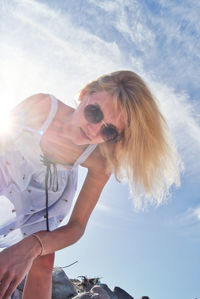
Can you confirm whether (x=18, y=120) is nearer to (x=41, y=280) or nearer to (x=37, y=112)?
(x=37, y=112)

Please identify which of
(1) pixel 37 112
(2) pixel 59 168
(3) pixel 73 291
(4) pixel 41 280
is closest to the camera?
(4) pixel 41 280

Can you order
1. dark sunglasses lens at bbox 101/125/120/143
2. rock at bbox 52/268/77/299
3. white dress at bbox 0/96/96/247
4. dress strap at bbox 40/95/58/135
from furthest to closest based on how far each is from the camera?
1. rock at bbox 52/268/77/299
2. dark sunglasses lens at bbox 101/125/120/143
3. dress strap at bbox 40/95/58/135
4. white dress at bbox 0/96/96/247

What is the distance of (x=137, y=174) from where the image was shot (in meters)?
4.64

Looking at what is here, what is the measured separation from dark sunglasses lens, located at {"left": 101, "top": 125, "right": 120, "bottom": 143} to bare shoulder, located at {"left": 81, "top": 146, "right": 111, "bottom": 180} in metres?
0.40

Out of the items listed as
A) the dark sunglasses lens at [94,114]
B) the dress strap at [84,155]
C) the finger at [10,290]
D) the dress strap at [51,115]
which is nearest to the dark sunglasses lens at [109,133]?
the dark sunglasses lens at [94,114]

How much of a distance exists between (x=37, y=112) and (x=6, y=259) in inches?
79.6

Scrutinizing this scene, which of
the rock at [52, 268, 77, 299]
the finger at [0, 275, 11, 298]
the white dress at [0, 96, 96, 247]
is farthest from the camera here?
the rock at [52, 268, 77, 299]

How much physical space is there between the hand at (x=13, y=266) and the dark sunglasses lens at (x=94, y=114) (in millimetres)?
1848

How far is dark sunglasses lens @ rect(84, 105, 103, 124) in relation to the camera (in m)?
4.03

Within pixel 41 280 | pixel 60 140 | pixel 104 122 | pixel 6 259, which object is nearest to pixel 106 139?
pixel 104 122

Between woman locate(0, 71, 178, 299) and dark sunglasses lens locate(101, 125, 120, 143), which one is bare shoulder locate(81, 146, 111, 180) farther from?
dark sunglasses lens locate(101, 125, 120, 143)

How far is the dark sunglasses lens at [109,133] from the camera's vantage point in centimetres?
417

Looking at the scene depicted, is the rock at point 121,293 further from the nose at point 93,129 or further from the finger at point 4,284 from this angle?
the finger at point 4,284

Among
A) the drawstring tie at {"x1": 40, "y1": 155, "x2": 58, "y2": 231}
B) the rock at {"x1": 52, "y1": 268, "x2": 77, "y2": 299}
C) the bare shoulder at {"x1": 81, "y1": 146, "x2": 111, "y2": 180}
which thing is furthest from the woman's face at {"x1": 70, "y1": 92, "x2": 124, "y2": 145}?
the rock at {"x1": 52, "y1": 268, "x2": 77, "y2": 299}
